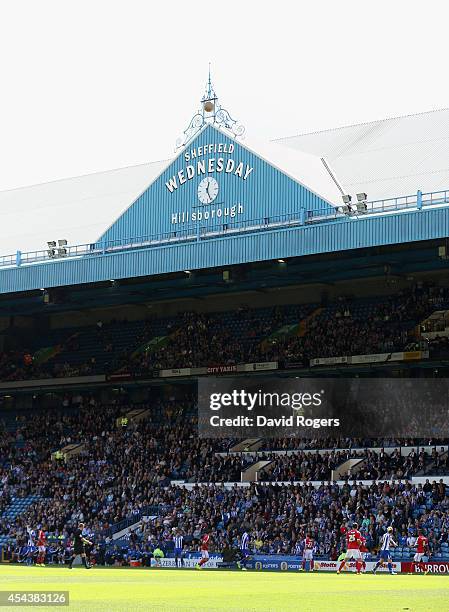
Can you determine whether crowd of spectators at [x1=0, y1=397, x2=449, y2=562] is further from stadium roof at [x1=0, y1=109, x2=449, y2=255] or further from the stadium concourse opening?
stadium roof at [x1=0, y1=109, x2=449, y2=255]

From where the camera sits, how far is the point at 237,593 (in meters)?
27.4

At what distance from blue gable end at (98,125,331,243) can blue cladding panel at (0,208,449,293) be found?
179 centimetres

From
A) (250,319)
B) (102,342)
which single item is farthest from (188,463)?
(102,342)

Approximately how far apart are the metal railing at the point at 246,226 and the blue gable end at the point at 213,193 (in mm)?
162

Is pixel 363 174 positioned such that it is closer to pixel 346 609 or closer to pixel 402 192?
pixel 402 192

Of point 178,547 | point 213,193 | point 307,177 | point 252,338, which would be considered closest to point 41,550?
point 178,547

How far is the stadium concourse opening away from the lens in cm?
4794

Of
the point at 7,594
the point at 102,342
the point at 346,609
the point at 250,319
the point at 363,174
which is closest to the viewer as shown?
the point at 346,609

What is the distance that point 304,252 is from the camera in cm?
5034

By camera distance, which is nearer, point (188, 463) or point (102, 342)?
point (188, 463)

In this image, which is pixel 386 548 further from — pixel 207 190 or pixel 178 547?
pixel 207 190

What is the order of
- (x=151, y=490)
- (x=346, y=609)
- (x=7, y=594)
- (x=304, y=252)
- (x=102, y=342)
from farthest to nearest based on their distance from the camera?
(x=102, y=342), (x=151, y=490), (x=304, y=252), (x=7, y=594), (x=346, y=609)

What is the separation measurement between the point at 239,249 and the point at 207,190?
4.57m

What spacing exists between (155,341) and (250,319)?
6.10m
